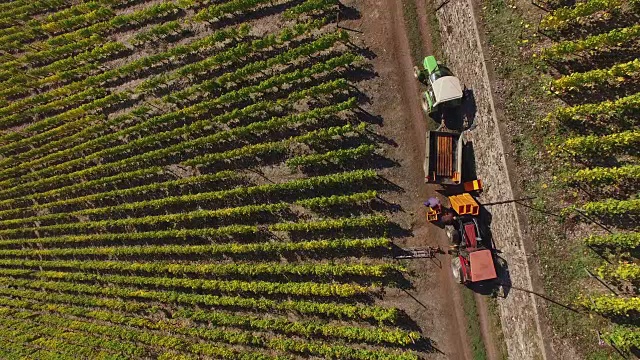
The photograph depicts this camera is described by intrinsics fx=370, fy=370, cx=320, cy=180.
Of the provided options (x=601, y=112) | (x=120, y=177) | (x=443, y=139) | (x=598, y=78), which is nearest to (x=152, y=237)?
(x=120, y=177)

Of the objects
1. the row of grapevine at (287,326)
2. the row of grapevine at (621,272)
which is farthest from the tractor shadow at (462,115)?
the row of grapevine at (287,326)

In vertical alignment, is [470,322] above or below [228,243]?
below

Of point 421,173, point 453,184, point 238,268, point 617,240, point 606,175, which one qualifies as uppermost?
point 421,173

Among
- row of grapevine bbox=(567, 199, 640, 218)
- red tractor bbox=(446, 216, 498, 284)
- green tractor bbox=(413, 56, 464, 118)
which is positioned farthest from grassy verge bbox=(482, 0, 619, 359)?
red tractor bbox=(446, 216, 498, 284)

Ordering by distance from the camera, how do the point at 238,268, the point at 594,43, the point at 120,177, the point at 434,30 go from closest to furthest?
the point at 594,43
the point at 434,30
the point at 238,268
the point at 120,177

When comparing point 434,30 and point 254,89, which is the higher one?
point 434,30

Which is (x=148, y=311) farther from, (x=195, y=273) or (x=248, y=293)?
(x=248, y=293)

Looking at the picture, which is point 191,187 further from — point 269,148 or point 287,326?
point 287,326

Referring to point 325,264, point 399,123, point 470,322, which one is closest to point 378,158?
point 399,123
